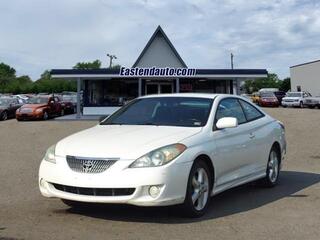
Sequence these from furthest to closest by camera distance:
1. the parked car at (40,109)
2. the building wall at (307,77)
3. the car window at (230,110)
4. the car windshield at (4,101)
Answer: the building wall at (307,77) < the car windshield at (4,101) < the parked car at (40,109) < the car window at (230,110)

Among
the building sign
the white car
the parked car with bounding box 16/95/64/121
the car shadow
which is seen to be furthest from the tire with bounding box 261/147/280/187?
the building sign

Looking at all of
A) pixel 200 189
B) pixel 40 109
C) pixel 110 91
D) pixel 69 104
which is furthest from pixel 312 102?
pixel 200 189

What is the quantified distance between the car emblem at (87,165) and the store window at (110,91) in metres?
32.7

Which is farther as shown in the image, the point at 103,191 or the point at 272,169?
the point at 272,169

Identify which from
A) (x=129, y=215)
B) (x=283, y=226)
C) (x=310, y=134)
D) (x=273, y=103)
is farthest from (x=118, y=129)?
(x=273, y=103)

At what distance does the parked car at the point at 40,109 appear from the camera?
33562 mm

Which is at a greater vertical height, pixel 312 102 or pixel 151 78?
pixel 151 78

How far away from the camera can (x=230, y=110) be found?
801 centimetres

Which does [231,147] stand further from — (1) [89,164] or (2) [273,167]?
(1) [89,164]

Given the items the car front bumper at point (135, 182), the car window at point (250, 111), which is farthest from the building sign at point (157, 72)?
the car front bumper at point (135, 182)

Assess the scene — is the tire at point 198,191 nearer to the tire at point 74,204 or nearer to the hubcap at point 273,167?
the tire at point 74,204

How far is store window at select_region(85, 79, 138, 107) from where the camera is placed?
38938 mm

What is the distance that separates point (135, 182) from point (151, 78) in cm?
3201

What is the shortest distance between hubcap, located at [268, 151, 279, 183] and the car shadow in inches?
6.8
